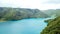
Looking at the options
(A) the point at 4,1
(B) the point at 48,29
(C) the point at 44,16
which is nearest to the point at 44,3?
(C) the point at 44,16

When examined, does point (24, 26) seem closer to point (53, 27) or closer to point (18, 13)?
point (18, 13)

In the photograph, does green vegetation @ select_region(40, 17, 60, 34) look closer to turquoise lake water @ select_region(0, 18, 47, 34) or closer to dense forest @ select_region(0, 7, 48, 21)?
turquoise lake water @ select_region(0, 18, 47, 34)

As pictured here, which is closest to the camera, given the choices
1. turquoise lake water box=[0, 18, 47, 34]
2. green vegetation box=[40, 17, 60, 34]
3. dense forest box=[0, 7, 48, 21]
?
green vegetation box=[40, 17, 60, 34]

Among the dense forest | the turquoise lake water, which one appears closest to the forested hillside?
the dense forest

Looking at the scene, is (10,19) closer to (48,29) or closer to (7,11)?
(7,11)

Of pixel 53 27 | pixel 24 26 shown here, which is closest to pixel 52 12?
pixel 53 27

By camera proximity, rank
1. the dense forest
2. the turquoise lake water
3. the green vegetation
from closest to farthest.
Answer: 1. the green vegetation
2. the turquoise lake water
3. the dense forest

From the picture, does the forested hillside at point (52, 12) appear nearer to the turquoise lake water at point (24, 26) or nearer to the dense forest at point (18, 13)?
the dense forest at point (18, 13)

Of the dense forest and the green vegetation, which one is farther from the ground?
the dense forest
